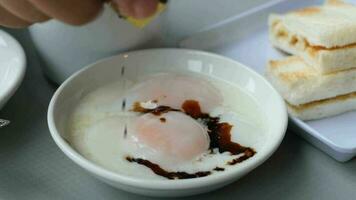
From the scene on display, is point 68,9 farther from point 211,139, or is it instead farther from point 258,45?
point 258,45

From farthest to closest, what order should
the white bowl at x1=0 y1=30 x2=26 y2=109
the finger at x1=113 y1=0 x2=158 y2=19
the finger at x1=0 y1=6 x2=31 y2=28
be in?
1. the white bowl at x1=0 y1=30 x2=26 y2=109
2. the finger at x1=0 y1=6 x2=31 y2=28
3. the finger at x1=113 y1=0 x2=158 y2=19

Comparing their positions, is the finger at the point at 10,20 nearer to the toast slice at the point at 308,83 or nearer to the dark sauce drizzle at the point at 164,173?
the dark sauce drizzle at the point at 164,173

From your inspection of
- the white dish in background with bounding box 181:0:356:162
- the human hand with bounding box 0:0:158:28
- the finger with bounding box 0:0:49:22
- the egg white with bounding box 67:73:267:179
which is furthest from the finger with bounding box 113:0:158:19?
the white dish in background with bounding box 181:0:356:162

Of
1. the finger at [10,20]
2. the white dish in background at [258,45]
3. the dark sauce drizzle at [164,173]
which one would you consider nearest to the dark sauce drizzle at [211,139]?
the dark sauce drizzle at [164,173]

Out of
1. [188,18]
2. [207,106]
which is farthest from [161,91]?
[188,18]

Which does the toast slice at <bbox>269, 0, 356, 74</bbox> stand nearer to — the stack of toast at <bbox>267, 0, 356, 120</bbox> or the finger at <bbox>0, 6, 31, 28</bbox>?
the stack of toast at <bbox>267, 0, 356, 120</bbox>
